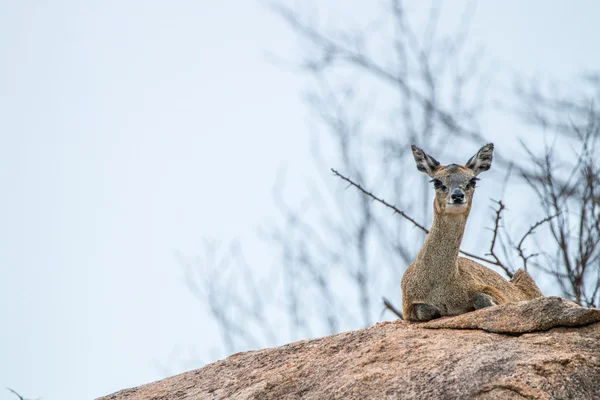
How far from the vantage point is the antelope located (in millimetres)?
8625

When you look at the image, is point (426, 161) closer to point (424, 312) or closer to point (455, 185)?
point (455, 185)

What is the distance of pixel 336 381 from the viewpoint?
278 inches

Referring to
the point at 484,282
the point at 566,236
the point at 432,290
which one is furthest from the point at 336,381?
the point at 566,236

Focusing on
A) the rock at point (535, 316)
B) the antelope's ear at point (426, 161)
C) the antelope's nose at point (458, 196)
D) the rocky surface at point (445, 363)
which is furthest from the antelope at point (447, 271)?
the rock at point (535, 316)

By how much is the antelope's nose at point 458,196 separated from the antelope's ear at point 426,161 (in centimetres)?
74

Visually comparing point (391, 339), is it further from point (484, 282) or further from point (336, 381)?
point (484, 282)

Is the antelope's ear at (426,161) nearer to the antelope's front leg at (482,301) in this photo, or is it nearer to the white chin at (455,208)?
the white chin at (455,208)

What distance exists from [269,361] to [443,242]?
208 centimetres

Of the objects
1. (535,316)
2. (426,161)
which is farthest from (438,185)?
(535,316)

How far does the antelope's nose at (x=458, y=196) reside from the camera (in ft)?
28.5

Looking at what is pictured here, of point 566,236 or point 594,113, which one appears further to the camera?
point 594,113

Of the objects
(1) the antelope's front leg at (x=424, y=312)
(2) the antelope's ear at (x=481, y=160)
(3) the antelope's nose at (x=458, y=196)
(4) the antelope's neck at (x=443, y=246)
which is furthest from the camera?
(2) the antelope's ear at (x=481, y=160)

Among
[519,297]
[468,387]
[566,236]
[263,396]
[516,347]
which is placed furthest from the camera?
[566,236]

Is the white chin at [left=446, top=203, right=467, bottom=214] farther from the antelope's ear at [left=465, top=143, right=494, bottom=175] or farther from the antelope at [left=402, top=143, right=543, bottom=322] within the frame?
the antelope's ear at [left=465, top=143, right=494, bottom=175]
